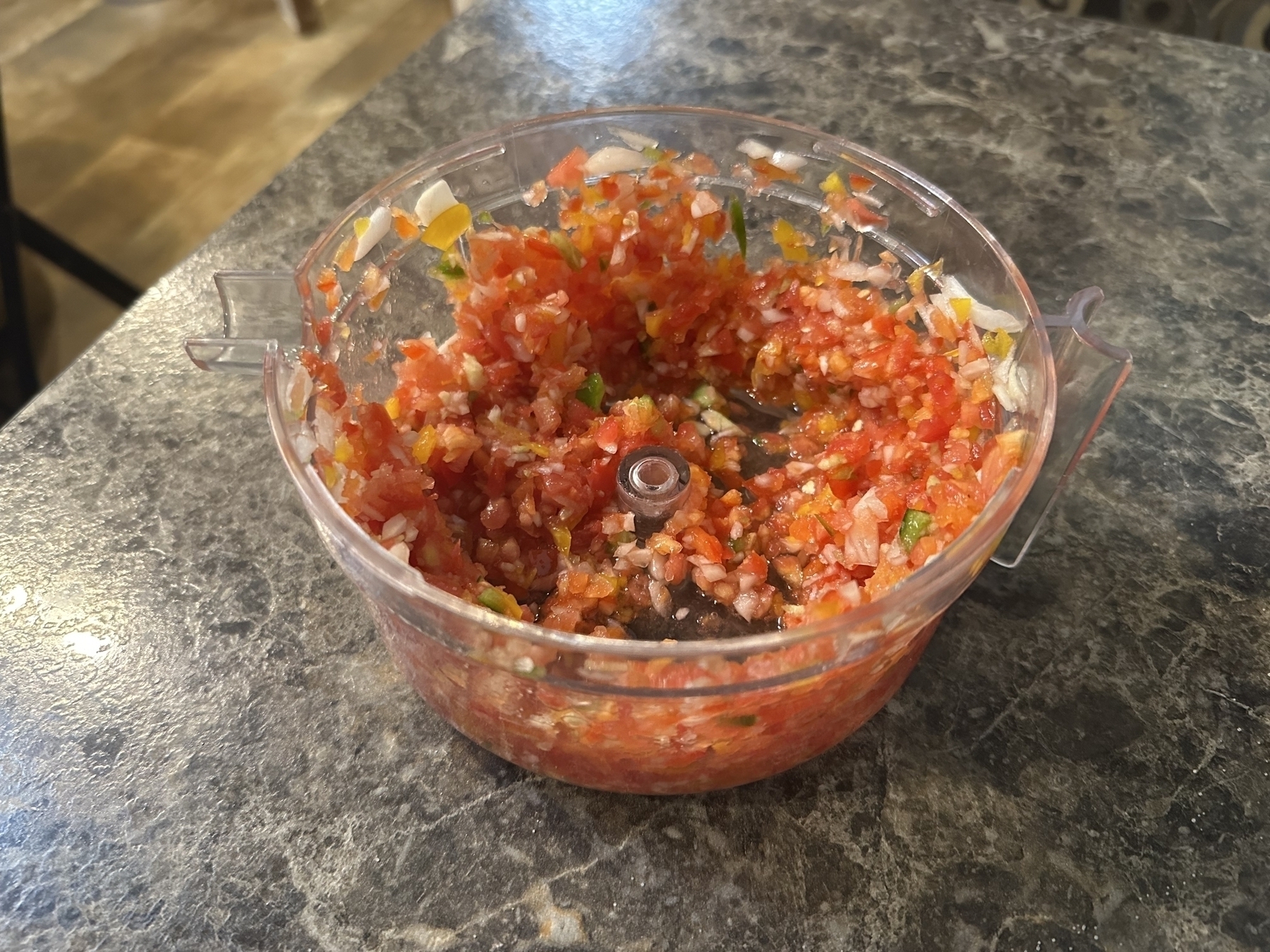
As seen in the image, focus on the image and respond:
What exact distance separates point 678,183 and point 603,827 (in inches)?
26.6

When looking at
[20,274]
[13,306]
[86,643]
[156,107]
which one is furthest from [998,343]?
Answer: [156,107]

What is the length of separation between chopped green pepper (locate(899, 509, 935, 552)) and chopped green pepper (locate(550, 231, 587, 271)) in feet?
1.47

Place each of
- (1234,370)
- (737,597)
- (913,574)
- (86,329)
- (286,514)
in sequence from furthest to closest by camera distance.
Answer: (86,329) → (1234,370) → (286,514) → (737,597) → (913,574)

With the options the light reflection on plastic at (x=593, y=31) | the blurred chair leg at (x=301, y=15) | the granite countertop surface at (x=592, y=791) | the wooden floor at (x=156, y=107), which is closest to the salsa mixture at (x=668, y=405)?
the granite countertop surface at (x=592, y=791)

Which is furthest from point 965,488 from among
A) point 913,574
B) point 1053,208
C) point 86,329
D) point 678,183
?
point 86,329

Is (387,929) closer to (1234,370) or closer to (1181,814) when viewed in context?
(1181,814)

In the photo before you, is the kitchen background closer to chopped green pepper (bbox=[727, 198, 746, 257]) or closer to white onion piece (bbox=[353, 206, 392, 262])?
chopped green pepper (bbox=[727, 198, 746, 257])

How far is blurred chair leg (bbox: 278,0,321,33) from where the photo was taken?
10.2 ft

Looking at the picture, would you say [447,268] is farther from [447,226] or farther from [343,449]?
[343,449]

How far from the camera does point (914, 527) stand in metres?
0.87

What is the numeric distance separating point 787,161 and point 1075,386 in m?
0.40

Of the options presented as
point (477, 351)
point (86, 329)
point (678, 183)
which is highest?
point (678, 183)

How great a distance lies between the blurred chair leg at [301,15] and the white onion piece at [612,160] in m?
2.55

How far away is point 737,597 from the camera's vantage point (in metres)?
0.94
